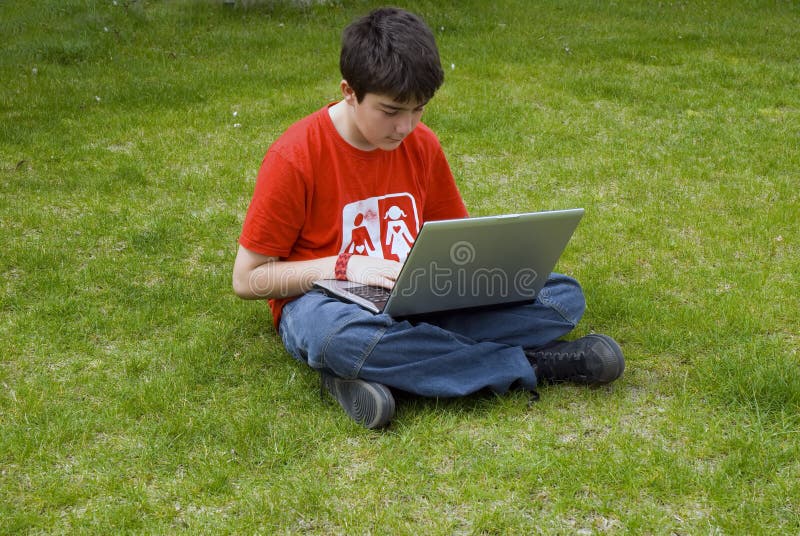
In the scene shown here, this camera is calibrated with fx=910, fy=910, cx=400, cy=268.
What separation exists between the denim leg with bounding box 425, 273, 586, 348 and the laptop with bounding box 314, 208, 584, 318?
0.22ft

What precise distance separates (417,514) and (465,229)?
79 centimetres

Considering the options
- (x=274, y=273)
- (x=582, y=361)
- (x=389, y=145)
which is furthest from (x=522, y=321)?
(x=274, y=273)

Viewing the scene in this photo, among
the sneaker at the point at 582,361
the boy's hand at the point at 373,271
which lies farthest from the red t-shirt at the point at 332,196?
the sneaker at the point at 582,361

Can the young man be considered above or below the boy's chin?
below

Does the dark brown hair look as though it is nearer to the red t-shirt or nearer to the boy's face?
the boy's face

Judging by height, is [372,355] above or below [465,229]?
below

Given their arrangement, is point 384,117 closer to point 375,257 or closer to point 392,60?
point 392,60

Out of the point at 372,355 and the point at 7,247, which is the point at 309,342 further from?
the point at 7,247

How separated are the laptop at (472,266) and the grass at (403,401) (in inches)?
13.9

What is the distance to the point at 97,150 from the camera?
564 cm

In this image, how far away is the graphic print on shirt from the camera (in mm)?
3117

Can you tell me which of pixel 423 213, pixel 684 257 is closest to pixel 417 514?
pixel 423 213

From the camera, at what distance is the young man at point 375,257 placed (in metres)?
2.79

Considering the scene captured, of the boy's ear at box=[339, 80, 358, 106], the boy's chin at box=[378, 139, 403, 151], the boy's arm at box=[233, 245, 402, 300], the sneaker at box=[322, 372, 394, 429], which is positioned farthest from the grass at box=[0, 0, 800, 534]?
the boy's ear at box=[339, 80, 358, 106]
